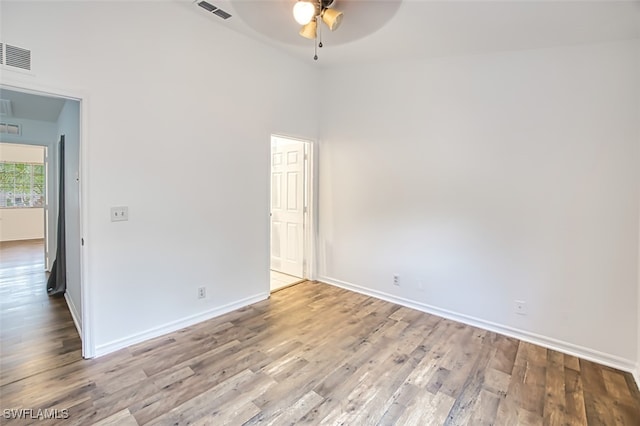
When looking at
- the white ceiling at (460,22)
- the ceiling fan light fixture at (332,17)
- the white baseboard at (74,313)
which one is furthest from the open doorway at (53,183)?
the ceiling fan light fixture at (332,17)

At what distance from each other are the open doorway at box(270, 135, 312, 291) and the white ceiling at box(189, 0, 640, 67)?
1883mm

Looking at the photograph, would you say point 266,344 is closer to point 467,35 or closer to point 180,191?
point 180,191

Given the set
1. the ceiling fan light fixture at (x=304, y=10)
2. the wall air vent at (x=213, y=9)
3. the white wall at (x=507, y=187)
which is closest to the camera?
the ceiling fan light fixture at (x=304, y=10)

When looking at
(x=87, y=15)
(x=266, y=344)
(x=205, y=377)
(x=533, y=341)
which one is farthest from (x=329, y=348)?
(x=87, y=15)

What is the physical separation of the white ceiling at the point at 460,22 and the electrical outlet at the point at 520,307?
2.38 metres

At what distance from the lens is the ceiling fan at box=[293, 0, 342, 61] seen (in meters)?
1.97

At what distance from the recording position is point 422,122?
3.50 m

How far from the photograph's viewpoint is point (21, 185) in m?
7.93

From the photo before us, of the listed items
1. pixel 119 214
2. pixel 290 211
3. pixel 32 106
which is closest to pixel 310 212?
pixel 290 211

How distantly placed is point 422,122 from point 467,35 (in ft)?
3.14

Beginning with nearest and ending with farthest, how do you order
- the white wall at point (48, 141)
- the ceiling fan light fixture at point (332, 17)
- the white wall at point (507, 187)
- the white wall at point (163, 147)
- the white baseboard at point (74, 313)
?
the ceiling fan light fixture at point (332, 17)
the white wall at point (163, 147)
the white wall at point (507, 187)
the white baseboard at point (74, 313)
the white wall at point (48, 141)

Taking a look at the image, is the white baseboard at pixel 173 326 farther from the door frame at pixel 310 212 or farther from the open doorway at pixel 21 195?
the open doorway at pixel 21 195

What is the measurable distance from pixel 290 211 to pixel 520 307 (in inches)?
129

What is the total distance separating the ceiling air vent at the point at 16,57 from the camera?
204cm
